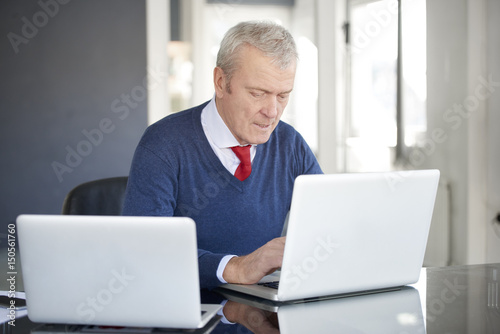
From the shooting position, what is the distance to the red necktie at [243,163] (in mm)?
1830

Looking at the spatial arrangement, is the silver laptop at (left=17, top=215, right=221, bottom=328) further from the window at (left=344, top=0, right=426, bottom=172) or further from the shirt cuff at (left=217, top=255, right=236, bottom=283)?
the window at (left=344, top=0, right=426, bottom=172)

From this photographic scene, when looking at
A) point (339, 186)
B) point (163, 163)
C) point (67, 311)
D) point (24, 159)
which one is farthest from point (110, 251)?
point (24, 159)

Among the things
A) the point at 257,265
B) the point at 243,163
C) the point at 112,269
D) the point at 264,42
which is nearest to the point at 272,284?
the point at 257,265

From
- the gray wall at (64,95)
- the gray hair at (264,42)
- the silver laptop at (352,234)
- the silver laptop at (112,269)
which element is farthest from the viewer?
the gray wall at (64,95)

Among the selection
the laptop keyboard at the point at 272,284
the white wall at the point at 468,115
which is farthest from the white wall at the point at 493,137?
the laptop keyboard at the point at 272,284

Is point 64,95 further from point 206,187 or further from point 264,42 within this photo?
point 264,42

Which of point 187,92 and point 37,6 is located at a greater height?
point 37,6

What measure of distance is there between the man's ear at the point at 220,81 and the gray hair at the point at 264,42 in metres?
0.06

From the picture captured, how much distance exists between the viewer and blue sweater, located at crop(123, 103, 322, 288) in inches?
66.2

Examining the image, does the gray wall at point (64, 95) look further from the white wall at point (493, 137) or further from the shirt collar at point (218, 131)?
the white wall at point (493, 137)

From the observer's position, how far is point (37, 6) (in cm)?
354

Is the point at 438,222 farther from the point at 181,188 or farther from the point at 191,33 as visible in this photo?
the point at 181,188

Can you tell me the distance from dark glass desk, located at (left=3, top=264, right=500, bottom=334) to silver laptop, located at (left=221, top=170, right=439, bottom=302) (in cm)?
4

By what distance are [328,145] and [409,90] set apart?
0.77 meters
